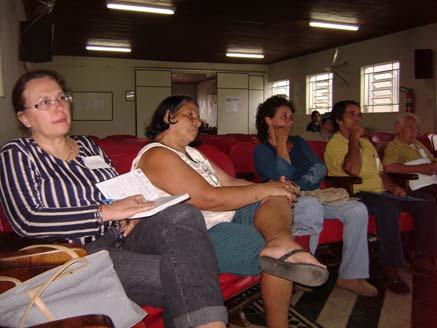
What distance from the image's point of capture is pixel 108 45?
10.4 m

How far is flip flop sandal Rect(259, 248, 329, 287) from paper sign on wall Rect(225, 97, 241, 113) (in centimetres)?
1205

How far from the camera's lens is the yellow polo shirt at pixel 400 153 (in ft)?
11.8

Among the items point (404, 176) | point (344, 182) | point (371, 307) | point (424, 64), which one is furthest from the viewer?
point (424, 64)

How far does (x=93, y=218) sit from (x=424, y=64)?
7.89 meters

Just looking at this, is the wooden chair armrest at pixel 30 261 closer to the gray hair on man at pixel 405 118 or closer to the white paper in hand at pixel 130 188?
the white paper in hand at pixel 130 188

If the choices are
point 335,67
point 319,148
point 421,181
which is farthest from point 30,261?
point 335,67

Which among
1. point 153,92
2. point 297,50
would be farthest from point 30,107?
point 153,92

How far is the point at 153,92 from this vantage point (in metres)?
12.6

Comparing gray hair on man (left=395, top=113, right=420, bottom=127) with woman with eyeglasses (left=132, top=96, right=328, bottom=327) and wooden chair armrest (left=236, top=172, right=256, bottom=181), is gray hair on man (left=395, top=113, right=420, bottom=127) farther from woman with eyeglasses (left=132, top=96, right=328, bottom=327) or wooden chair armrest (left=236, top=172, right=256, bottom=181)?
woman with eyeglasses (left=132, top=96, right=328, bottom=327)

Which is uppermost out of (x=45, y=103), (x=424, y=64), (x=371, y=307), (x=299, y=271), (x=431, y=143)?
(x=424, y=64)

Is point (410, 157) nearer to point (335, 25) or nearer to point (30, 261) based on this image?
point (30, 261)

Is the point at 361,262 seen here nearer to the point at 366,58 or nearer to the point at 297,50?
the point at 366,58

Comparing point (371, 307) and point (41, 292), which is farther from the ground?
point (41, 292)

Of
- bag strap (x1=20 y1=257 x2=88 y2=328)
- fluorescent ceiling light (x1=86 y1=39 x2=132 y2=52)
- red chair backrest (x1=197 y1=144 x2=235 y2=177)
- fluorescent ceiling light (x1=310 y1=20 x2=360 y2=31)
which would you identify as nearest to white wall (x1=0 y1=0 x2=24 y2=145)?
red chair backrest (x1=197 y1=144 x2=235 y2=177)
